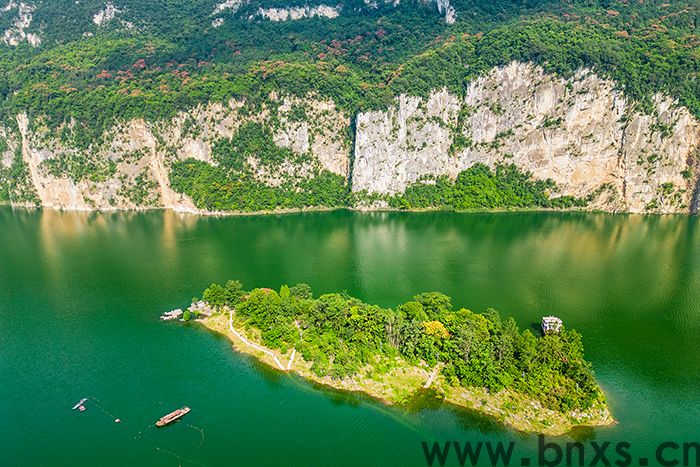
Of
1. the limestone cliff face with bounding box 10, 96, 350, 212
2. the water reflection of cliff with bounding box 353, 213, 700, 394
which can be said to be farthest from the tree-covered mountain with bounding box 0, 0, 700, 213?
the water reflection of cliff with bounding box 353, 213, 700, 394

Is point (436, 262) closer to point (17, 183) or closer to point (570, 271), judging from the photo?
point (570, 271)

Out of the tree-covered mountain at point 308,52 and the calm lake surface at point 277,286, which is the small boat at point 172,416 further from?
the tree-covered mountain at point 308,52

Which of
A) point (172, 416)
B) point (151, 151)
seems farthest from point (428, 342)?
point (151, 151)

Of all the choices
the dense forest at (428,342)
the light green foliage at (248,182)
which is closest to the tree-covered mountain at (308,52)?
the light green foliage at (248,182)

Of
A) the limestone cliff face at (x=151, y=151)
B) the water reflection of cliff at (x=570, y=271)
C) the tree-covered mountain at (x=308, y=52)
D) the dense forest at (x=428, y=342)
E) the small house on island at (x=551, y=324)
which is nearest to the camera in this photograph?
the dense forest at (x=428, y=342)

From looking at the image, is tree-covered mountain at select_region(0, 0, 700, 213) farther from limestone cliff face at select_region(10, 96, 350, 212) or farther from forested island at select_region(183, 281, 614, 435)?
forested island at select_region(183, 281, 614, 435)
